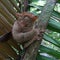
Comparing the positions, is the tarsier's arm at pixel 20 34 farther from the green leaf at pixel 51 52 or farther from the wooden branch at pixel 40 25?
the green leaf at pixel 51 52

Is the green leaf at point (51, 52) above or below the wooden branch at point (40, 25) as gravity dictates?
below

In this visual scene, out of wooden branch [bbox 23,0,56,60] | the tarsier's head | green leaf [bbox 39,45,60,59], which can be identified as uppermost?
the tarsier's head

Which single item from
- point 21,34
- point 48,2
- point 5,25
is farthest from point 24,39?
point 48,2

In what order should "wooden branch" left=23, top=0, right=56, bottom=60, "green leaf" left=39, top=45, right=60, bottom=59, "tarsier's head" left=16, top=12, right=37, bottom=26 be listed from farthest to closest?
"green leaf" left=39, top=45, right=60, bottom=59, "tarsier's head" left=16, top=12, right=37, bottom=26, "wooden branch" left=23, top=0, right=56, bottom=60

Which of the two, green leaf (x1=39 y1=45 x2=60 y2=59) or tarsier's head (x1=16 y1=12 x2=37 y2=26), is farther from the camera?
green leaf (x1=39 y1=45 x2=60 y2=59)

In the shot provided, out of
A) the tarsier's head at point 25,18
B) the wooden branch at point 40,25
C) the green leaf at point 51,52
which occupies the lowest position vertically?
the green leaf at point 51,52

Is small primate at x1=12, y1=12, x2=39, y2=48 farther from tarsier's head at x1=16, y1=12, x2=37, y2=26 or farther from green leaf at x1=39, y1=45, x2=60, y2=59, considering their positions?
green leaf at x1=39, y1=45, x2=60, y2=59

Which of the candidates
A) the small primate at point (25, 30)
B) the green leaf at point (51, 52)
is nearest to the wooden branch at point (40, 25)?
the small primate at point (25, 30)

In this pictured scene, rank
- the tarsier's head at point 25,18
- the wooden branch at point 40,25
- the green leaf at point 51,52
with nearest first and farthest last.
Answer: the wooden branch at point 40,25, the tarsier's head at point 25,18, the green leaf at point 51,52

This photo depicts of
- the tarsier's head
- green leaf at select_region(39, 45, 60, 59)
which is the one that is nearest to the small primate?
the tarsier's head
